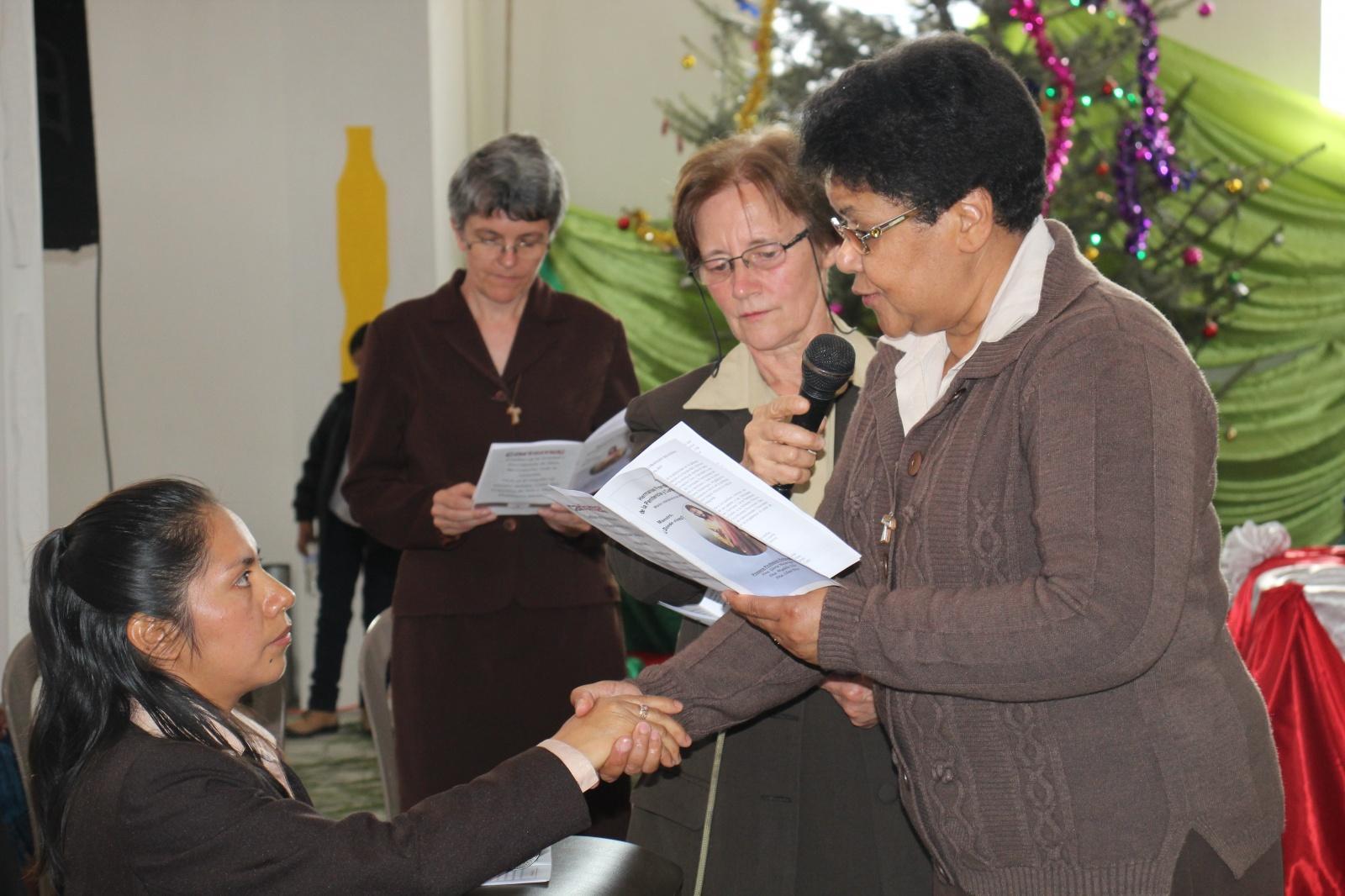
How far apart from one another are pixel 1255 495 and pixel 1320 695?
3022 millimetres

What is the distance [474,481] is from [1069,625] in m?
1.93

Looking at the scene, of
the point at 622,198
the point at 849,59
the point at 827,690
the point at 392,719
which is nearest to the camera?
the point at 827,690

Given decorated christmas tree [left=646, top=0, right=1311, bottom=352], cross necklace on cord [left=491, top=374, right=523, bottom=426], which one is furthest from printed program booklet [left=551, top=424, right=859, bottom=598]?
decorated christmas tree [left=646, top=0, right=1311, bottom=352]

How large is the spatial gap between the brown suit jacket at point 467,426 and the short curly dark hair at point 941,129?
1.64m

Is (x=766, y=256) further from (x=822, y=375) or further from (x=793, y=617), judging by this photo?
(x=793, y=617)

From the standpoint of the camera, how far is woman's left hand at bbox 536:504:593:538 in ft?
9.35

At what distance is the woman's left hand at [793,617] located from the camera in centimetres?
157

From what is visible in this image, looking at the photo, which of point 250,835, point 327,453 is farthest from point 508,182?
point 327,453

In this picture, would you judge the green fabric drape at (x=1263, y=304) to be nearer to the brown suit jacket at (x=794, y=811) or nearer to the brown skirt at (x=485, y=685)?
the brown skirt at (x=485, y=685)

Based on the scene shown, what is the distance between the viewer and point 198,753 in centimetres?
161

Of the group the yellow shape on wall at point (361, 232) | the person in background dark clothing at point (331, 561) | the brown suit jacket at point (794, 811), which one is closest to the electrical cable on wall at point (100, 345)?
the person in background dark clothing at point (331, 561)

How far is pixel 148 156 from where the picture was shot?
5.65 m

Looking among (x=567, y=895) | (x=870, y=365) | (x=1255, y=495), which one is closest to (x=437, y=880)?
(x=567, y=895)

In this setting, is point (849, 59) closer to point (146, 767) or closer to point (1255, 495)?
point (1255, 495)
